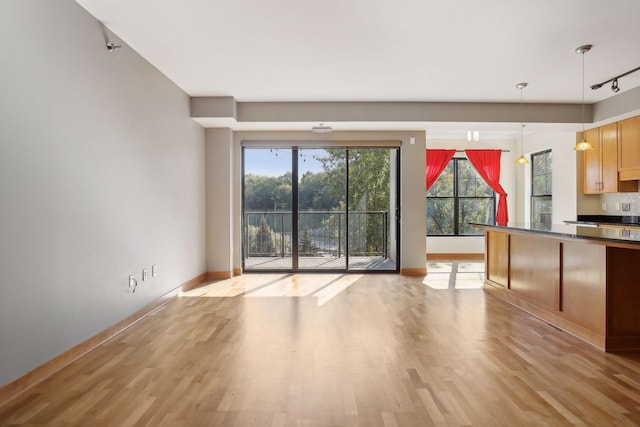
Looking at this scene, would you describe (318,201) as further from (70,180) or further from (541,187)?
(541,187)

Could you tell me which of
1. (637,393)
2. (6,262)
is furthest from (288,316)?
(637,393)

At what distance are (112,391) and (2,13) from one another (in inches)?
88.9

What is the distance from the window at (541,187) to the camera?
7.27 meters

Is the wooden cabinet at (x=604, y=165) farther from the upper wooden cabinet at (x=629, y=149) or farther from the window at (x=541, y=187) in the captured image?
the window at (x=541, y=187)

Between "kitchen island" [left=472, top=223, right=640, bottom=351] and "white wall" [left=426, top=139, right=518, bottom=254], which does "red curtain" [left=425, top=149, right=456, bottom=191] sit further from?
"kitchen island" [left=472, top=223, right=640, bottom=351]

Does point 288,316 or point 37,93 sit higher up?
point 37,93

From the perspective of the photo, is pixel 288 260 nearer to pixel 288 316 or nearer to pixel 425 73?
pixel 288 316

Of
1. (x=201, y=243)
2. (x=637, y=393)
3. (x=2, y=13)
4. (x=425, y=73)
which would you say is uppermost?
(x=425, y=73)

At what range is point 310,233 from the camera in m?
6.43

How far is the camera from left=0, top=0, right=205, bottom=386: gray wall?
7.38ft

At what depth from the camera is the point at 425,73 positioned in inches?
171

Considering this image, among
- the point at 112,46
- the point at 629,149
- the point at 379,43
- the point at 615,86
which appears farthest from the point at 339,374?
the point at 629,149

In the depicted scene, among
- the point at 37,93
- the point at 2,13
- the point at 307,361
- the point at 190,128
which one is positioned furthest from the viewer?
the point at 190,128

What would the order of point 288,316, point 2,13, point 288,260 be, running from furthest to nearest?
point 288,260, point 288,316, point 2,13
